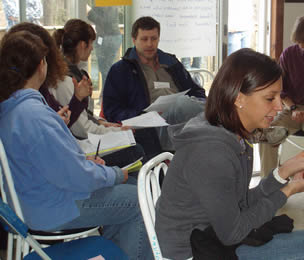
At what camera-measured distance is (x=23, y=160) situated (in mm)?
1632

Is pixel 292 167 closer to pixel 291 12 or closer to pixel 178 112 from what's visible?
pixel 178 112

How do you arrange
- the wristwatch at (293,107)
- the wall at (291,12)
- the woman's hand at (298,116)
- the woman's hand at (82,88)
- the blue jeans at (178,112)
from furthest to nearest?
the wall at (291,12) → the wristwatch at (293,107) → the woman's hand at (298,116) → the blue jeans at (178,112) → the woman's hand at (82,88)

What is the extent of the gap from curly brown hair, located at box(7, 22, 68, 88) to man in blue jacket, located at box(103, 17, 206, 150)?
0.71m

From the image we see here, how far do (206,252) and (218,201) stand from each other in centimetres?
15

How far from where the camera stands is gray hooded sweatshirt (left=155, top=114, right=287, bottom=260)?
1.17m

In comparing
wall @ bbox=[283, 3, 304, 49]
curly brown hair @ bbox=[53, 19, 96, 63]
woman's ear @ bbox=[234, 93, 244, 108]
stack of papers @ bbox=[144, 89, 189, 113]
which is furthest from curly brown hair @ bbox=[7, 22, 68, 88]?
wall @ bbox=[283, 3, 304, 49]

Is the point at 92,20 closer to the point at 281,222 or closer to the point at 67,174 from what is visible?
the point at 67,174

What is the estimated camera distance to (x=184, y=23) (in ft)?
11.7

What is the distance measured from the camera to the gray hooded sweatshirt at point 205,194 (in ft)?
3.84

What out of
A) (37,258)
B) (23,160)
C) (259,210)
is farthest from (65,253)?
(259,210)

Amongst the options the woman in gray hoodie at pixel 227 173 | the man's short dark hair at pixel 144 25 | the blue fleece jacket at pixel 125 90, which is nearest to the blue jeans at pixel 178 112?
the blue fleece jacket at pixel 125 90

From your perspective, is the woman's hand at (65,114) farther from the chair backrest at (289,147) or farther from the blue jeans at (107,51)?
the chair backrest at (289,147)

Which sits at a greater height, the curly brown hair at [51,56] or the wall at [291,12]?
the wall at [291,12]

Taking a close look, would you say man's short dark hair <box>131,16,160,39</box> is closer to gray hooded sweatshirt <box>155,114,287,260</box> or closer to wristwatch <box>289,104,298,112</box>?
wristwatch <box>289,104,298,112</box>
